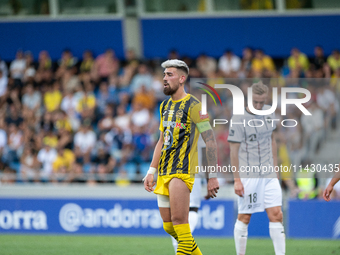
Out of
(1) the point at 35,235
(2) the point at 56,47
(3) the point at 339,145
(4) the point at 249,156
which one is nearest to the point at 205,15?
(2) the point at 56,47

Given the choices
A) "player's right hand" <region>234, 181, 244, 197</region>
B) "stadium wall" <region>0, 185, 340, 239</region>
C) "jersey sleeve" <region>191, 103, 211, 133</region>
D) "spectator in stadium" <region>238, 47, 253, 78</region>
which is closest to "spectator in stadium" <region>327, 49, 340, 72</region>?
"spectator in stadium" <region>238, 47, 253, 78</region>

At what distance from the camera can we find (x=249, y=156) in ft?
22.6

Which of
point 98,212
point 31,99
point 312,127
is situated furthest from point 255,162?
point 31,99

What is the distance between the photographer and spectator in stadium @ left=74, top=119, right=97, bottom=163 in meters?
14.1

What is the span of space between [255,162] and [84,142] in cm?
828

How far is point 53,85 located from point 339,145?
923 centimetres

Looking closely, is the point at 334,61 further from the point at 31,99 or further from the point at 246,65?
the point at 31,99

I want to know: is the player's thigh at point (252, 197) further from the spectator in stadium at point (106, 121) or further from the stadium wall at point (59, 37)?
the stadium wall at point (59, 37)

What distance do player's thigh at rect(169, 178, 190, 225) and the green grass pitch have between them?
332 centimetres

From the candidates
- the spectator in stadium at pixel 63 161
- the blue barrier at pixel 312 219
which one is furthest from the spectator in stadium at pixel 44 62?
the blue barrier at pixel 312 219

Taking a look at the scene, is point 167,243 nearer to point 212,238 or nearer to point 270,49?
point 212,238

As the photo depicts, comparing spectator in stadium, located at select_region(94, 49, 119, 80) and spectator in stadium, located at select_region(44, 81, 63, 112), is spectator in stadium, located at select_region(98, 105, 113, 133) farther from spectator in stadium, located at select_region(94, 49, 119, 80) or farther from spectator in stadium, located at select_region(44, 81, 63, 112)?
spectator in stadium, located at select_region(94, 49, 119, 80)

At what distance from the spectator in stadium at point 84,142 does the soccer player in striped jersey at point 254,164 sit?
310 inches

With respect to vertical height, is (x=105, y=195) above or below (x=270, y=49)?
below
